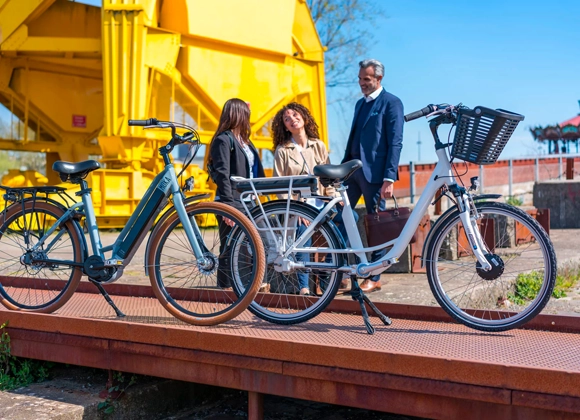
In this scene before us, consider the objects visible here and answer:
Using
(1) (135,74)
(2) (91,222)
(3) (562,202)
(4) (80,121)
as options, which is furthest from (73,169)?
(4) (80,121)

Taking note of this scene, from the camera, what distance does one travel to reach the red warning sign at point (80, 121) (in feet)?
56.3

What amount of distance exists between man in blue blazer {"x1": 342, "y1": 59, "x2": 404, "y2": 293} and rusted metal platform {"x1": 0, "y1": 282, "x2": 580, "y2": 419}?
1259 mm

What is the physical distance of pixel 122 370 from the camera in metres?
4.28

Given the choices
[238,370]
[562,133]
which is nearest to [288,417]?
[238,370]

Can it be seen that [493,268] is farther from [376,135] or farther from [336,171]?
[376,135]

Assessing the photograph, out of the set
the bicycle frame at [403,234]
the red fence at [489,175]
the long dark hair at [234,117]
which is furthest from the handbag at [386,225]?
the red fence at [489,175]

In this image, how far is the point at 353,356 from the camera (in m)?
3.51

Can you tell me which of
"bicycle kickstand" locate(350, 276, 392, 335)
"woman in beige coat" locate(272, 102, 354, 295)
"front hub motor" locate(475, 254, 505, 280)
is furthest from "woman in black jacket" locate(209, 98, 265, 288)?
"front hub motor" locate(475, 254, 505, 280)

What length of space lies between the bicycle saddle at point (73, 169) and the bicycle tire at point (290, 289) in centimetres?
121

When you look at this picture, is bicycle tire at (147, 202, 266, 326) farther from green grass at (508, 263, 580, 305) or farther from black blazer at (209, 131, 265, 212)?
green grass at (508, 263, 580, 305)

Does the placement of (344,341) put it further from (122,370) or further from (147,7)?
(147,7)

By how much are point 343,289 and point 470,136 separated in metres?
2.73

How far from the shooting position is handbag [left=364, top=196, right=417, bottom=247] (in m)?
5.53

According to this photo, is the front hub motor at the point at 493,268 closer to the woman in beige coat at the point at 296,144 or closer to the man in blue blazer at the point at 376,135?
the man in blue blazer at the point at 376,135
